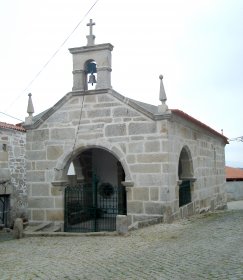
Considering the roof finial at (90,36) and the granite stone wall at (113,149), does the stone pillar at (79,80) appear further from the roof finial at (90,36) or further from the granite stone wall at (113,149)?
the roof finial at (90,36)

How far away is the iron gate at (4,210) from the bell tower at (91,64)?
18.8 feet

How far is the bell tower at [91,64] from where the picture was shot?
32.7 ft

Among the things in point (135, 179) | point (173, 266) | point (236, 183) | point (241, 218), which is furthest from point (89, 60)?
point (236, 183)

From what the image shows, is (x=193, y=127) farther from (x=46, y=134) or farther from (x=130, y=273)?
(x=130, y=273)

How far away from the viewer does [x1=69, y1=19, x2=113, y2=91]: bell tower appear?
996 centimetres

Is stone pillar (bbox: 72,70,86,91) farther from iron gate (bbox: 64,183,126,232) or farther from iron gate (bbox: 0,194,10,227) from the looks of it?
iron gate (bbox: 0,194,10,227)

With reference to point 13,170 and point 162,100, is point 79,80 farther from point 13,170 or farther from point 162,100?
point 13,170

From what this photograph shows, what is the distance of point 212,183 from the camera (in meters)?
14.1

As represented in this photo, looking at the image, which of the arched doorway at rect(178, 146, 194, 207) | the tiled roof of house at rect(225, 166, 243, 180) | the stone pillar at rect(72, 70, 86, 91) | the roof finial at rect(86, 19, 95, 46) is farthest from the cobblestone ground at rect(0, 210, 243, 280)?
the tiled roof of house at rect(225, 166, 243, 180)

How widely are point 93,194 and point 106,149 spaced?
68.2 inches

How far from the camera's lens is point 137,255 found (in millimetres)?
6152

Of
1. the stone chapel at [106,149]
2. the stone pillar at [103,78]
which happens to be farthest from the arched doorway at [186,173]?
the stone pillar at [103,78]

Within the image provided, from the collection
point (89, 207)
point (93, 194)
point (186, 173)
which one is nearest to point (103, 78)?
point (93, 194)

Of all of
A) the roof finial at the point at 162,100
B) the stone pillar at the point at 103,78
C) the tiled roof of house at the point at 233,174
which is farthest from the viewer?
the tiled roof of house at the point at 233,174
